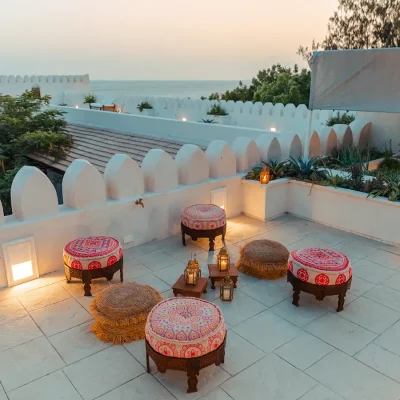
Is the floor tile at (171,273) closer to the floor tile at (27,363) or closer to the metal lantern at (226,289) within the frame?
the metal lantern at (226,289)

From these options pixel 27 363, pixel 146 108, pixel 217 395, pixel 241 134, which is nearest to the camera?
pixel 217 395

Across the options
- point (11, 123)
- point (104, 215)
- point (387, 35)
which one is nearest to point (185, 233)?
point (104, 215)

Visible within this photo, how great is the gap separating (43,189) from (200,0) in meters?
11.0

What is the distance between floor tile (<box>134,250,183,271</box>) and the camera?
5.68m

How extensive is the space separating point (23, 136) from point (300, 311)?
377 inches

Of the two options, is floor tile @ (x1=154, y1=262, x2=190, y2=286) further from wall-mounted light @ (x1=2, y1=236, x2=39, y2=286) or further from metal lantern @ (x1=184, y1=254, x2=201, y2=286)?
wall-mounted light @ (x1=2, y1=236, x2=39, y2=286)

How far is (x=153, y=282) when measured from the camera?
17.1ft

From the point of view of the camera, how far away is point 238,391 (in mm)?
3336

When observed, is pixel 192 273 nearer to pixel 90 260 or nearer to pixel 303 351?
pixel 90 260

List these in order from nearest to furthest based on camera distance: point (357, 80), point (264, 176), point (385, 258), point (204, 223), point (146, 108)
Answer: point (385, 258) < point (204, 223) < point (264, 176) < point (357, 80) < point (146, 108)

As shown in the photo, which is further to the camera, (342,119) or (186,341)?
(342,119)

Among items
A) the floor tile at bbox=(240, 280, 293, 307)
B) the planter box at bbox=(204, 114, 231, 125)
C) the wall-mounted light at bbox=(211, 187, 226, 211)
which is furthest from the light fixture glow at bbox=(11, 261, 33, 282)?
the planter box at bbox=(204, 114, 231, 125)

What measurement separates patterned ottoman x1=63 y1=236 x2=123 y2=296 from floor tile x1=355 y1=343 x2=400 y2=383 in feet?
9.70

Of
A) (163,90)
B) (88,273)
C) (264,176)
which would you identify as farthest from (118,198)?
(163,90)
